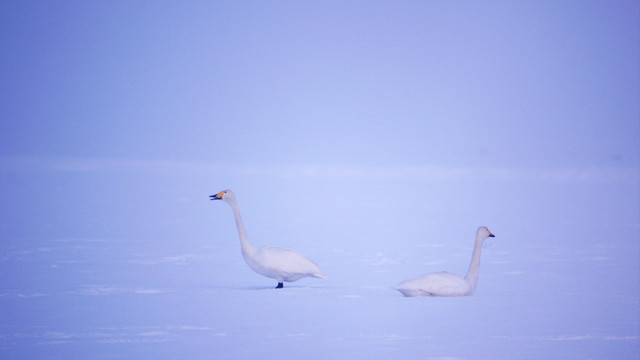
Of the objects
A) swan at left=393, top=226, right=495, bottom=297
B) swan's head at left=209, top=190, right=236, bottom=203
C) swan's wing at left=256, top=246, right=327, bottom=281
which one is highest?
swan's head at left=209, top=190, right=236, bottom=203

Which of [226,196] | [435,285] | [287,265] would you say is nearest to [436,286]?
[435,285]

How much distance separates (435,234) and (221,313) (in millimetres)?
6353

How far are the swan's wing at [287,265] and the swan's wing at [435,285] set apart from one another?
3.23 ft

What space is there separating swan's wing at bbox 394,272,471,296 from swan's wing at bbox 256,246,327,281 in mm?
984

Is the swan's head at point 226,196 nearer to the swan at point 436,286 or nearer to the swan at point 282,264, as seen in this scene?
the swan at point 282,264

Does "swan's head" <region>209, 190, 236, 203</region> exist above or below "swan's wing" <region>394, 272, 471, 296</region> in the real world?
above

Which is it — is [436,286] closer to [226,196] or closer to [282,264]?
[282,264]

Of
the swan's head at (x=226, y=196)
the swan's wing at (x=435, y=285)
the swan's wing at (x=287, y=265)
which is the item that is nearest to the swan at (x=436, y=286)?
the swan's wing at (x=435, y=285)

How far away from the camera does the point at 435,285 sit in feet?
22.4

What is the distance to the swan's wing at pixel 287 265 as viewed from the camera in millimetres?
7441

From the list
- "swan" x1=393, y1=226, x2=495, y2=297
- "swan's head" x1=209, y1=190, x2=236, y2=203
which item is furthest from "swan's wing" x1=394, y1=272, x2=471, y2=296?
"swan's head" x1=209, y1=190, x2=236, y2=203


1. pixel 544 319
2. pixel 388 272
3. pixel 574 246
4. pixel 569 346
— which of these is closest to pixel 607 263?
pixel 574 246

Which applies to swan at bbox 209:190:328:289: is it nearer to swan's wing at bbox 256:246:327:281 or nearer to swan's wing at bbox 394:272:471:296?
swan's wing at bbox 256:246:327:281

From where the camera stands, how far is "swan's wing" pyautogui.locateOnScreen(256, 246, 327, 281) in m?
7.44
